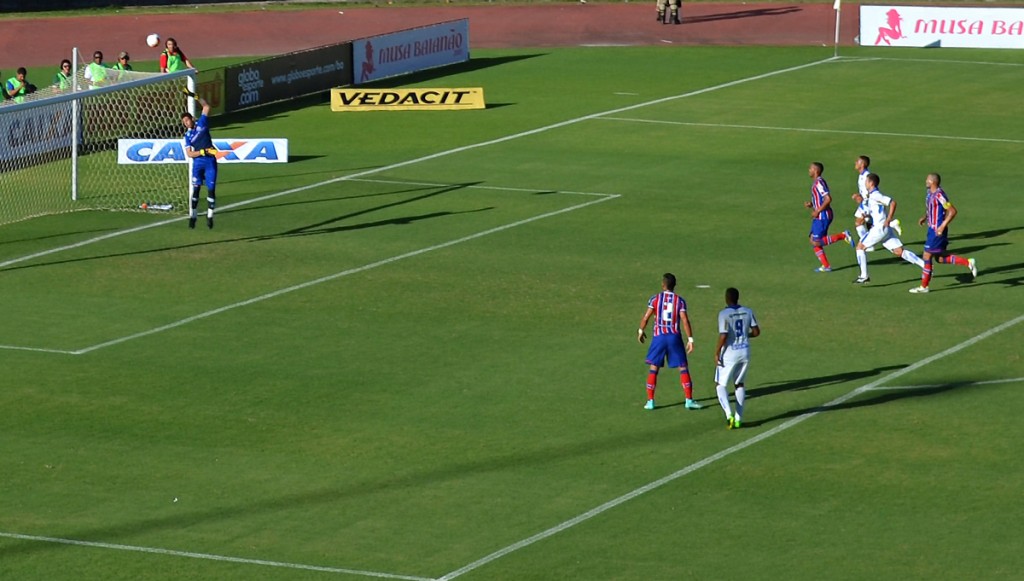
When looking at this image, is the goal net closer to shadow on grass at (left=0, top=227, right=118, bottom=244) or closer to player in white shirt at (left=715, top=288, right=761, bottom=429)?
shadow on grass at (left=0, top=227, right=118, bottom=244)

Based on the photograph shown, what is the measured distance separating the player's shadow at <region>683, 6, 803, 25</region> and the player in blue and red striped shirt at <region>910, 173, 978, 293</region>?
39.4 meters

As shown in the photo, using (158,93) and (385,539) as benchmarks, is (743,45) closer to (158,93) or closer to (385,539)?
(158,93)

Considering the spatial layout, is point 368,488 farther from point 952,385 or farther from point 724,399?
point 952,385

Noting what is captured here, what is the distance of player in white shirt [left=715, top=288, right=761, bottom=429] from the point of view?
22391mm

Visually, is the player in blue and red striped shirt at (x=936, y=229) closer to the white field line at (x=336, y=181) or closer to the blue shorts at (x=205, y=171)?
the white field line at (x=336, y=181)

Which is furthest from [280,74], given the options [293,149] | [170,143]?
[170,143]

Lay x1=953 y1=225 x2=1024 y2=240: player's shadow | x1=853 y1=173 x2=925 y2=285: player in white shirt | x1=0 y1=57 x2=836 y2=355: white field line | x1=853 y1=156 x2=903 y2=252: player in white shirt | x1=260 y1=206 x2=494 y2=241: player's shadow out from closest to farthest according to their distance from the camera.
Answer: x1=0 y1=57 x2=836 y2=355: white field line, x1=853 y1=173 x2=925 y2=285: player in white shirt, x1=853 y1=156 x2=903 y2=252: player in white shirt, x1=953 y1=225 x2=1024 y2=240: player's shadow, x1=260 y1=206 x2=494 y2=241: player's shadow

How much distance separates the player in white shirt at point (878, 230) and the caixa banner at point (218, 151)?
17099 mm

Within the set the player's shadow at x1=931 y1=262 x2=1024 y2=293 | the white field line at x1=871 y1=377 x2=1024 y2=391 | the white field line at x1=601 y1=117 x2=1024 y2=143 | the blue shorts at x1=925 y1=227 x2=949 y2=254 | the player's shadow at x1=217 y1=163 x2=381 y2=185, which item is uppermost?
the white field line at x1=601 y1=117 x2=1024 y2=143

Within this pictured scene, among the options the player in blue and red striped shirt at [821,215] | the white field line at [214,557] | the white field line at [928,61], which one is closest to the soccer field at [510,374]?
the white field line at [214,557]

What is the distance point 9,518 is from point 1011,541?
1091 cm

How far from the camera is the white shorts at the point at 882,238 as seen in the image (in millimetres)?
30328

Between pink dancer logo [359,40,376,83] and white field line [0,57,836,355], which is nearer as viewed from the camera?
white field line [0,57,836,355]

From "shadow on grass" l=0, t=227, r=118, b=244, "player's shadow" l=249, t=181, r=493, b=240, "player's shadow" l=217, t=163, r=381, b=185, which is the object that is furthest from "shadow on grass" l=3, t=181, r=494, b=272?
"player's shadow" l=217, t=163, r=381, b=185
